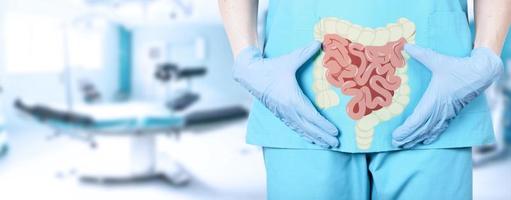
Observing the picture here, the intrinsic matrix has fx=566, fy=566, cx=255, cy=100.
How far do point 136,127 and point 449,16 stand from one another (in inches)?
78.9

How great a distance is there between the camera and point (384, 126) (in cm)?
83

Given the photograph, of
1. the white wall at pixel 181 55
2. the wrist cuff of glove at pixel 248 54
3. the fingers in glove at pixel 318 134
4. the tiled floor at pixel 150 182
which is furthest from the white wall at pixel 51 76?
the fingers in glove at pixel 318 134

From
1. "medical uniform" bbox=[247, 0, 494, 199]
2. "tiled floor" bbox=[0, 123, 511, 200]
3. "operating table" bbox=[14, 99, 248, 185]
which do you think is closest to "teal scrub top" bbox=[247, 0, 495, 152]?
"medical uniform" bbox=[247, 0, 494, 199]

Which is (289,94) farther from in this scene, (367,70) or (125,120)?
(125,120)

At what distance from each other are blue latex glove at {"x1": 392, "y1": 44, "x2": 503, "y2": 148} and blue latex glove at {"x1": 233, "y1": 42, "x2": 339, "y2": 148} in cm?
11

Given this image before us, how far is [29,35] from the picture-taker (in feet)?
8.75

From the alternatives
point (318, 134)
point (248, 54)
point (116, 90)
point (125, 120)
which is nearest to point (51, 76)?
point (116, 90)

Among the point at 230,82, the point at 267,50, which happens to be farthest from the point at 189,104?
the point at 267,50

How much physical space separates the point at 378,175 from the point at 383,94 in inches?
4.7

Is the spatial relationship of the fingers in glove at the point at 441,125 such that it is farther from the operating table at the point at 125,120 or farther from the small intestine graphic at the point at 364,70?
the operating table at the point at 125,120

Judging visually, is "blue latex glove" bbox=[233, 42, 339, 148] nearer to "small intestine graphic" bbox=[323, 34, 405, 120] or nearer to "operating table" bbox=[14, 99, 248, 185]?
"small intestine graphic" bbox=[323, 34, 405, 120]

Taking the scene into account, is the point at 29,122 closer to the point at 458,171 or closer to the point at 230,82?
the point at 230,82

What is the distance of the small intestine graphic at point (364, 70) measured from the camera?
82 centimetres

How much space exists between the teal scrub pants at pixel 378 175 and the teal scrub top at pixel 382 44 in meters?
0.02
